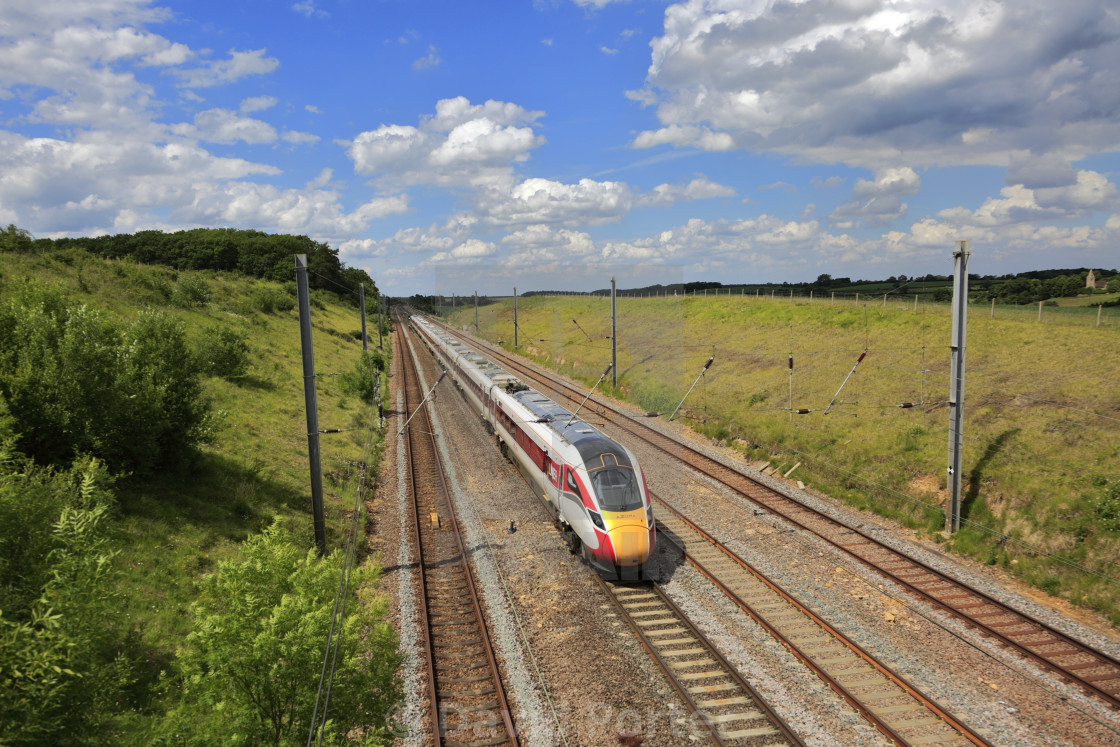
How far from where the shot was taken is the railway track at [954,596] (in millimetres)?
10703

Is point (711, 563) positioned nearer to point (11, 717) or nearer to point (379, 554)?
point (379, 554)

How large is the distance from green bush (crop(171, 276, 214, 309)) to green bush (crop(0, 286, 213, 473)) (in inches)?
1045

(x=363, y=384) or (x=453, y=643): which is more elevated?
(x=363, y=384)

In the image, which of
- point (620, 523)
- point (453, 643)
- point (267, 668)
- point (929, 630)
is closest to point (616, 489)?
point (620, 523)

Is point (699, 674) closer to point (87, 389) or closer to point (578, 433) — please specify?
point (578, 433)

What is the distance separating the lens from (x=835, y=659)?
11172 mm

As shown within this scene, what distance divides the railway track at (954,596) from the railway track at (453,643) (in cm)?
977

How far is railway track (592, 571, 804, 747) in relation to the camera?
9336mm

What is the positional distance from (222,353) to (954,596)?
29157 mm

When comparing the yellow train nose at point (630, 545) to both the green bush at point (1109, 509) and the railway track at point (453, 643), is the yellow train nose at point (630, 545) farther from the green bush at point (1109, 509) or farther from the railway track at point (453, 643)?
the green bush at point (1109, 509)

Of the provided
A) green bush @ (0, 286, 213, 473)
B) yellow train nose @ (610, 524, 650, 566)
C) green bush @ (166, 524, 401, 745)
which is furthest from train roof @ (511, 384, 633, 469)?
green bush @ (0, 286, 213, 473)

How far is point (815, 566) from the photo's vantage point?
49.3ft

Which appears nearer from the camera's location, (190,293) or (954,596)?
(954,596)

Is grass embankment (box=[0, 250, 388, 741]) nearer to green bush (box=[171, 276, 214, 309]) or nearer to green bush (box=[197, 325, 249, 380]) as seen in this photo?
green bush (box=[171, 276, 214, 309])
